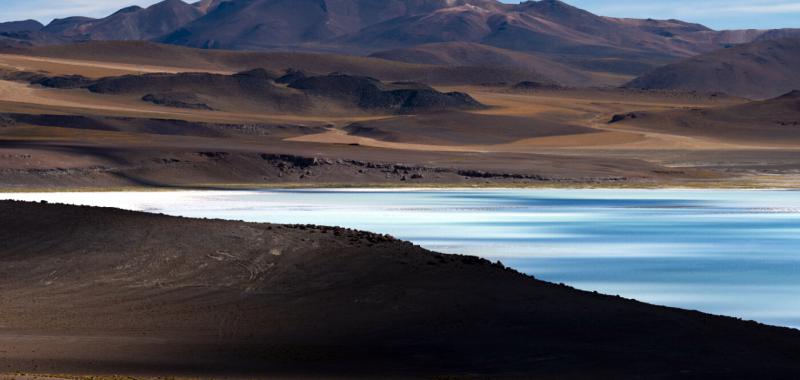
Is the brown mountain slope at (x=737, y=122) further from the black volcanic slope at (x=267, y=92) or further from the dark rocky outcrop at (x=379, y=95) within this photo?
the black volcanic slope at (x=267, y=92)

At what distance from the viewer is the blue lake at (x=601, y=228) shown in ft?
84.5

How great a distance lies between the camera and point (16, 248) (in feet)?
83.0

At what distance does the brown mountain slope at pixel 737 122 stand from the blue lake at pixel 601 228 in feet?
226

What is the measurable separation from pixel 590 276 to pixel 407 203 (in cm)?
2575

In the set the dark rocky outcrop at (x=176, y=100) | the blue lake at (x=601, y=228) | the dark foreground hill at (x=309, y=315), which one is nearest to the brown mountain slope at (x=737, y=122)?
the dark rocky outcrop at (x=176, y=100)

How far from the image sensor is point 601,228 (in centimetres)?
3988

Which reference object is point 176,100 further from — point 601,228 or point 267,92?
point 601,228

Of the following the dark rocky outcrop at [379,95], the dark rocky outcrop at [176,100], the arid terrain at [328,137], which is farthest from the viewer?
the dark rocky outcrop at [379,95]

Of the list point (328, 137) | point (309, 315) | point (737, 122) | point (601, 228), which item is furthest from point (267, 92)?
point (309, 315)

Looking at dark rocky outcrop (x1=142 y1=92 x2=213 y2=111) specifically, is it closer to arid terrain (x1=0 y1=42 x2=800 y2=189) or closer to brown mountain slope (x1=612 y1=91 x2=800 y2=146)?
arid terrain (x1=0 y1=42 x2=800 y2=189)

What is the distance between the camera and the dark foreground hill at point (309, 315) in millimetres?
16875

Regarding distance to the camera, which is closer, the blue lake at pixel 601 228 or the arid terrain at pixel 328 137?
the blue lake at pixel 601 228

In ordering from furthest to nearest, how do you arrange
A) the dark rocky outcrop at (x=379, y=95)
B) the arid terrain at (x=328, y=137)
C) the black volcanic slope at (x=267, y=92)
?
the dark rocky outcrop at (x=379, y=95), the black volcanic slope at (x=267, y=92), the arid terrain at (x=328, y=137)

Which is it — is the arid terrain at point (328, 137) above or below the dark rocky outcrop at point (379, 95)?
below
